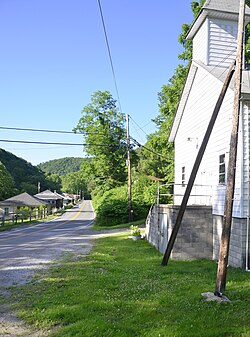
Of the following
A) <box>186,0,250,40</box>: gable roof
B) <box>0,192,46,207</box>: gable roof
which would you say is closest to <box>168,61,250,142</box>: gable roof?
<box>186,0,250,40</box>: gable roof

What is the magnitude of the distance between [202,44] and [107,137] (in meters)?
29.5

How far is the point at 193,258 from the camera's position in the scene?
1172cm

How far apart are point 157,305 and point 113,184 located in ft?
127

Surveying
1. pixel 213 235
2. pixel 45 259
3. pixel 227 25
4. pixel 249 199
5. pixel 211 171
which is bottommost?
pixel 45 259

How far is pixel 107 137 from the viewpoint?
43.8 m

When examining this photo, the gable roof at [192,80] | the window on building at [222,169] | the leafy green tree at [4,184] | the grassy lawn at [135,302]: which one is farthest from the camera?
the leafy green tree at [4,184]

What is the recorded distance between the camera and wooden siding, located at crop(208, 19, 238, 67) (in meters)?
14.4

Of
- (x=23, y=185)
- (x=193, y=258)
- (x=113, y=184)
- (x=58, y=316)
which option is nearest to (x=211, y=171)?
(x=193, y=258)

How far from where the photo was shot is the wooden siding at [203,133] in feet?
36.8

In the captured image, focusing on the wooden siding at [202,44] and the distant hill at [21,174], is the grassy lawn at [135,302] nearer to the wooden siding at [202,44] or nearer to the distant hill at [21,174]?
the wooden siding at [202,44]

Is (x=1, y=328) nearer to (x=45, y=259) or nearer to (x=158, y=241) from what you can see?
(x=45, y=259)

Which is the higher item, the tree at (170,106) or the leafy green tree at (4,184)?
the tree at (170,106)

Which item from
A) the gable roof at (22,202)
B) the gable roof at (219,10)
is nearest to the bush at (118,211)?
the gable roof at (219,10)

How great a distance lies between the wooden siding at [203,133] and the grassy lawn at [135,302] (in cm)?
277
